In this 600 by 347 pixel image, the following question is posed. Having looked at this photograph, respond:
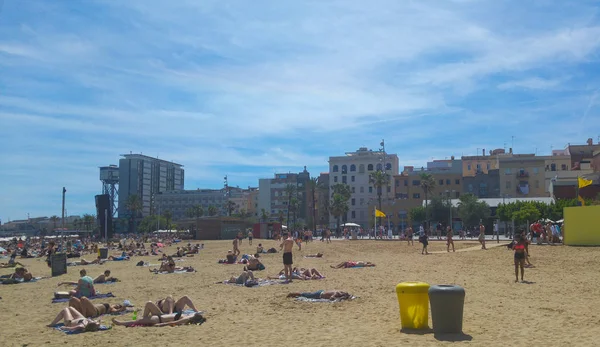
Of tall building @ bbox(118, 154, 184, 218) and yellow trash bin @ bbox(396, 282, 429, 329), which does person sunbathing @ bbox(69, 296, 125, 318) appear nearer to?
yellow trash bin @ bbox(396, 282, 429, 329)

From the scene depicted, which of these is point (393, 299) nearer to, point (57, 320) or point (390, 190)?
point (57, 320)

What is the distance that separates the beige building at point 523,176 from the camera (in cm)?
8244

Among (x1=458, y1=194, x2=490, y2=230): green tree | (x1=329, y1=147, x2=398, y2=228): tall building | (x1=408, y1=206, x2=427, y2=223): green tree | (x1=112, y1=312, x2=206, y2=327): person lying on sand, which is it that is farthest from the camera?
(x1=329, y1=147, x2=398, y2=228): tall building

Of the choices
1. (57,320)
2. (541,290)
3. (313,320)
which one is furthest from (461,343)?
(57,320)

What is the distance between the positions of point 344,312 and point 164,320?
375 cm

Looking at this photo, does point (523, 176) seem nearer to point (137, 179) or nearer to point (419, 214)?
point (419, 214)

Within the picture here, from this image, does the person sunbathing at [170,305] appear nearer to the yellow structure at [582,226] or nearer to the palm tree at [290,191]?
the yellow structure at [582,226]

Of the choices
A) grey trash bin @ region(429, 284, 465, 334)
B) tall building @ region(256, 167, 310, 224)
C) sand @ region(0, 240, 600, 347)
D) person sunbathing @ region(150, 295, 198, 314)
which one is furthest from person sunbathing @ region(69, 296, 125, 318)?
tall building @ region(256, 167, 310, 224)

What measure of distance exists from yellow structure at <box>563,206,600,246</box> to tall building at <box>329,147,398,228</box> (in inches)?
2872

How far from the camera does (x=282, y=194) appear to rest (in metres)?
124

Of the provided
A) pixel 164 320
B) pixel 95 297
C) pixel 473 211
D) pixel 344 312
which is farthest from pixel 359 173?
pixel 164 320

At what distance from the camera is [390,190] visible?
347 feet

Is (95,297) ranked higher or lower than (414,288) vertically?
lower

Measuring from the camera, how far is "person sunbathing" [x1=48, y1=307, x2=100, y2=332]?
10609 mm
